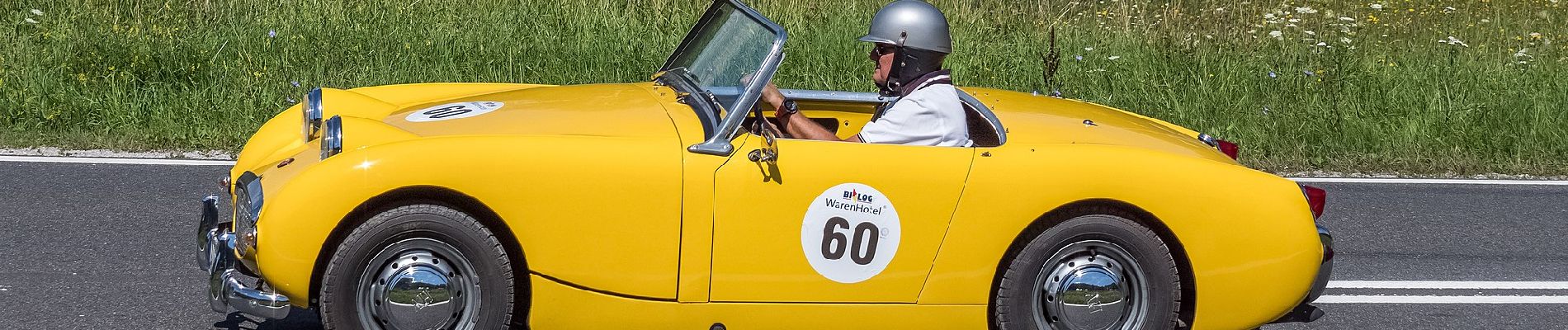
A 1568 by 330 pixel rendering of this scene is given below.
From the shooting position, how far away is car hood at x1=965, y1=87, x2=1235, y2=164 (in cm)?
472

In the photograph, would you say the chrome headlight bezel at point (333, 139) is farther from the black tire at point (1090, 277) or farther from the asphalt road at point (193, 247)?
the black tire at point (1090, 277)

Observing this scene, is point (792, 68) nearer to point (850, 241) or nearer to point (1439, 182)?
point (1439, 182)

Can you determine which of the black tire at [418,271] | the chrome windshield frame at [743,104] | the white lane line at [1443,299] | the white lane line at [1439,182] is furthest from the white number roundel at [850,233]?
the white lane line at [1439,182]

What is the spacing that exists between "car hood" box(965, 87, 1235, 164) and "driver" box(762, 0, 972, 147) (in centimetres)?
22

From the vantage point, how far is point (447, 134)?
4270 millimetres

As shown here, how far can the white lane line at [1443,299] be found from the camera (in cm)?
560

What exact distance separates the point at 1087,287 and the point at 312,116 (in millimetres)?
2488

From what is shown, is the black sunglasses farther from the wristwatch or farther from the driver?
the wristwatch

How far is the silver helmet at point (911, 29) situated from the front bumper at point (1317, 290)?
1286 millimetres

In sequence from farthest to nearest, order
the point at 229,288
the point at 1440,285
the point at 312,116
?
1. the point at 1440,285
2. the point at 312,116
3. the point at 229,288

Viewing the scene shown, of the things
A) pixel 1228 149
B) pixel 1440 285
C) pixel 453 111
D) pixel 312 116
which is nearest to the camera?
pixel 453 111

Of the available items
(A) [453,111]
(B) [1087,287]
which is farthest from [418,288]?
(B) [1087,287]

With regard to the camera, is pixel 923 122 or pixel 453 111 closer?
pixel 923 122

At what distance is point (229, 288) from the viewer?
Result: 398 cm
